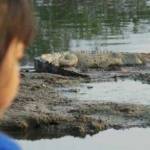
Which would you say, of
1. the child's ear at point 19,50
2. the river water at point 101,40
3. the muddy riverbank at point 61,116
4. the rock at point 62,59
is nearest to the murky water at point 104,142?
the river water at point 101,40

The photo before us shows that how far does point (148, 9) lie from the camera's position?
32.2 metres

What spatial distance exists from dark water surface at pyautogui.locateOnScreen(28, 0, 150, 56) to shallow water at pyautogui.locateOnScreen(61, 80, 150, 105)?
449 cm

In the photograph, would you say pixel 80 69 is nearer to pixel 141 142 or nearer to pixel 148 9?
pixel 141 142

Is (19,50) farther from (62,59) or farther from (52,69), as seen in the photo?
(62,59)

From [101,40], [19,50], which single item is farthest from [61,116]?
[101,40]

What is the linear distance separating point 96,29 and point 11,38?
22250 millimetres

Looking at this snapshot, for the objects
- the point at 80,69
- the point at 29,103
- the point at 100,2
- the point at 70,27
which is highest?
the point at 29,103

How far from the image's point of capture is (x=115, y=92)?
13.1 m

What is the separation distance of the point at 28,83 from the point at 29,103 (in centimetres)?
239

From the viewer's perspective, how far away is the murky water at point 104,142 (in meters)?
9.21

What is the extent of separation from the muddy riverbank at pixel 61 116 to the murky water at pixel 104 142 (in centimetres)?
20

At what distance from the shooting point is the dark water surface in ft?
65.0

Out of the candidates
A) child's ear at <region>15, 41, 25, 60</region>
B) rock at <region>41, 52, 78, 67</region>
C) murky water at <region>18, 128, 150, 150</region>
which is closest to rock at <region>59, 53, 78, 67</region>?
rock at <region>41, 52, 78, 67</region>

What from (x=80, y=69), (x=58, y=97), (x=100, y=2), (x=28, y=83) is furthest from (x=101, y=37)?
(x=100, y=2)
